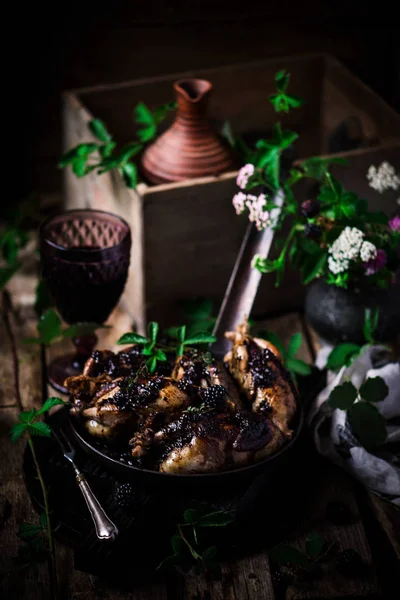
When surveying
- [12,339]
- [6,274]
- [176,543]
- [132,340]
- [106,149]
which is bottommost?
[12,339]

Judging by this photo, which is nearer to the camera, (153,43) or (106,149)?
(106,149)

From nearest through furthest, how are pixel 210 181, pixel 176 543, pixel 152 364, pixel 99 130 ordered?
pixel 176 543 → pixel 152 364 → pixel 210 181 → pixel 99 130

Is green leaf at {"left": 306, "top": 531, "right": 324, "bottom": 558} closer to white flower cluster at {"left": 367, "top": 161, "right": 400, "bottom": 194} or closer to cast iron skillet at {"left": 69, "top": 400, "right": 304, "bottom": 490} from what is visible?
cast iron skillet at {"left": 69, "top": 400, "right": 304, "bottom": 490}

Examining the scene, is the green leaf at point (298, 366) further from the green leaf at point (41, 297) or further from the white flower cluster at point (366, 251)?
the green leaf at point (41, 297)

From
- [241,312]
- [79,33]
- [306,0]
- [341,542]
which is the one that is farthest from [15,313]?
[306,0]

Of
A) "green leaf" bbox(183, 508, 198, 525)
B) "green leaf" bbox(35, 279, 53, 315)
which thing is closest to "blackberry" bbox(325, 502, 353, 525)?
"green leaf" bbox(183, 508, 198, 525)

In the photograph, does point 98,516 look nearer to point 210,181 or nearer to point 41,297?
point 41,297

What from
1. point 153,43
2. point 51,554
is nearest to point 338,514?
point 51,554

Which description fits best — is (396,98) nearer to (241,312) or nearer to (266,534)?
(241,312)
